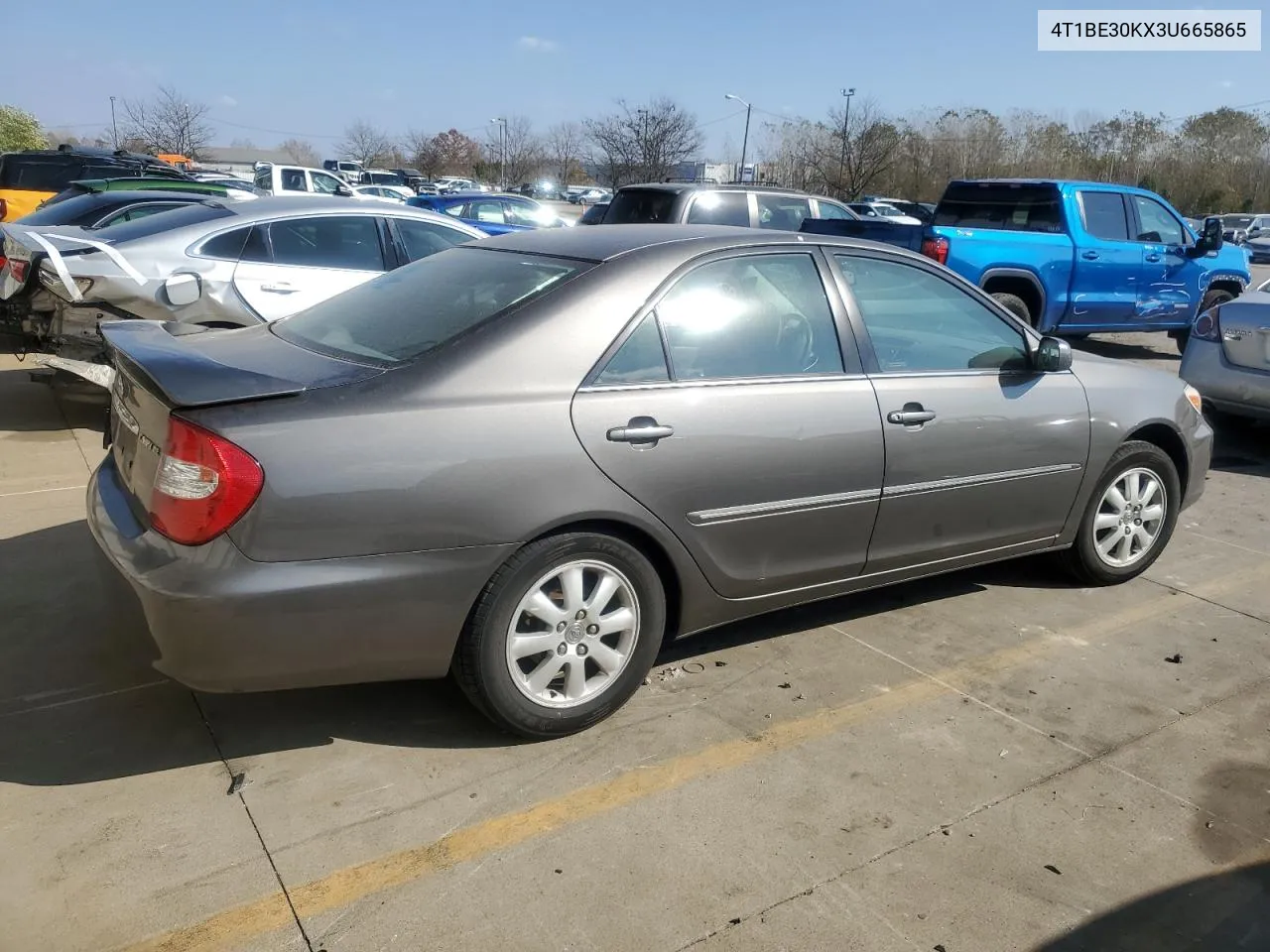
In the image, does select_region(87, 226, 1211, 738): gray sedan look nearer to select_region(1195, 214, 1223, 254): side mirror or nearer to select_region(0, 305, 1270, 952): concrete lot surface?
select_region(0, 305, 1270, 952): concrete lot surface

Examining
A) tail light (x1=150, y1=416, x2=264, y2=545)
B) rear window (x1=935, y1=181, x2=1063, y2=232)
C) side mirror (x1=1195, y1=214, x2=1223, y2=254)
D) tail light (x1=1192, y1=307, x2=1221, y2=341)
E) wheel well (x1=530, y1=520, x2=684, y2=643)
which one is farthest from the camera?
side mirror (x1=1195, y1=214, x2=1223, y2=254)

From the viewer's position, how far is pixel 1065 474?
14.5 feet

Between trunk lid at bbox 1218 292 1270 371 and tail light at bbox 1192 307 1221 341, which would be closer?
trunk lid at bbox 1218 292 1270 371

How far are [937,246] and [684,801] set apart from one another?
7.69m

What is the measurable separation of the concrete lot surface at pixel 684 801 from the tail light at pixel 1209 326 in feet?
14.7

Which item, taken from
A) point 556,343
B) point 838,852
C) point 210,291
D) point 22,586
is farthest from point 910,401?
point 210,291

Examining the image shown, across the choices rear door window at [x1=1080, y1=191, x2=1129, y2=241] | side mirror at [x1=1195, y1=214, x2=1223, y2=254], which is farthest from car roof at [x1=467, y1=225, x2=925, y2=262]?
side mirror at [x1=1195, y1=214, x2=1223, y2=254]

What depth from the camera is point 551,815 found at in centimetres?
292

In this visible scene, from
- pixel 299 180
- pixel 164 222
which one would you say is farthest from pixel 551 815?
pixel 299 180

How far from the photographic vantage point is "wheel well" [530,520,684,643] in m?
3.16

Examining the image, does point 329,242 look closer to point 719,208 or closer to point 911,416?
point 719,208

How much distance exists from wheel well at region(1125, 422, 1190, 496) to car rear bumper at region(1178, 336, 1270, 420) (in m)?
3.29

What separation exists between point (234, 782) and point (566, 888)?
1.08 m

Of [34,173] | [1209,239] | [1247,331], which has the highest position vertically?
[34,173]
